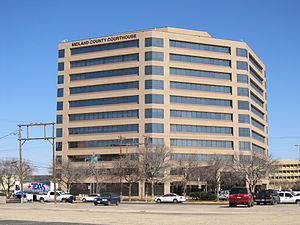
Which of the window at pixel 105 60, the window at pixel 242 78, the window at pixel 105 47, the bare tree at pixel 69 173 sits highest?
the window at pixel 105 47

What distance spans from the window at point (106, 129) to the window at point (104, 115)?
2218mm

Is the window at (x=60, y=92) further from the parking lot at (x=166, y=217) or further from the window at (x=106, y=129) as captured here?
the parking lot at (x=166, y=217)

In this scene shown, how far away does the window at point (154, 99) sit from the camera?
9262cm

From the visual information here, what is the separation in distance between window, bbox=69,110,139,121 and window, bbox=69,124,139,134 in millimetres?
2218

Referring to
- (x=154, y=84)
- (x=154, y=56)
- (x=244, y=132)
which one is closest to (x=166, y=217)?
(x=154, y=84)

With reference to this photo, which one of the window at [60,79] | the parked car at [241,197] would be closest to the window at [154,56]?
the window at [60,79]

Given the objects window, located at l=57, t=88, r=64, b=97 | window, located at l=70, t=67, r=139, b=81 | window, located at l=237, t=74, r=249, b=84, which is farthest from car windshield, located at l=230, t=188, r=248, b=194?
window, located at l=57, t=88, r=64, b=97

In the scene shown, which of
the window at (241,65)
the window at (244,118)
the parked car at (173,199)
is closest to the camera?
the parked car at (173,199)

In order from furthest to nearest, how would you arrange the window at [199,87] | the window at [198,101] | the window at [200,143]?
1. the window at [199,87]
2. the window at [198,101]
3. the window at [200,143]

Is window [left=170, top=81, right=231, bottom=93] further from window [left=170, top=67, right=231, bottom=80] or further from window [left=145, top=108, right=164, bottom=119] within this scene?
window [left=145, top=108, right=164, bottom=119]

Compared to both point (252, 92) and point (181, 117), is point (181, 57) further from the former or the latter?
point (252, 92)

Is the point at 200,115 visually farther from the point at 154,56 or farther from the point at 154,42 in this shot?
the point at 154,42

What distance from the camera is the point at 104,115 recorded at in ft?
318

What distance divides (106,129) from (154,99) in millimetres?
13185
